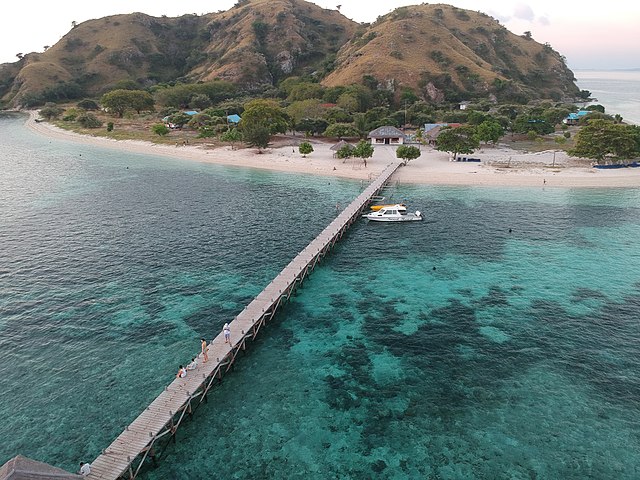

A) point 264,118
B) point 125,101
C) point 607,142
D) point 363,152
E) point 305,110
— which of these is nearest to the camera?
point 607,142

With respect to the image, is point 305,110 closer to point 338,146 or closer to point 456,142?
point 338,146

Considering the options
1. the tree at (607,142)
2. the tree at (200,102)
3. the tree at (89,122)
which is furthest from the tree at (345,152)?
the tree at (200,102)

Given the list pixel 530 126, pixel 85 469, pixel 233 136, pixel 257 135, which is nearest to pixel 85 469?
pixel 85 469

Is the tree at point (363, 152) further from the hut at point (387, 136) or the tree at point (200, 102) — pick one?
the tree at point (200, 102)

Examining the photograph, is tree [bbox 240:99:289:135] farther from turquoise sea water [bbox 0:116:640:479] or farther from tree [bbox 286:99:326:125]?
turquoise sea water [bbox 0:116:640:479]

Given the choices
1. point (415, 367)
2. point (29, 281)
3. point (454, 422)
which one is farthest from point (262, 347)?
point (29, 281)

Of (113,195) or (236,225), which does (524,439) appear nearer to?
(236,225)
